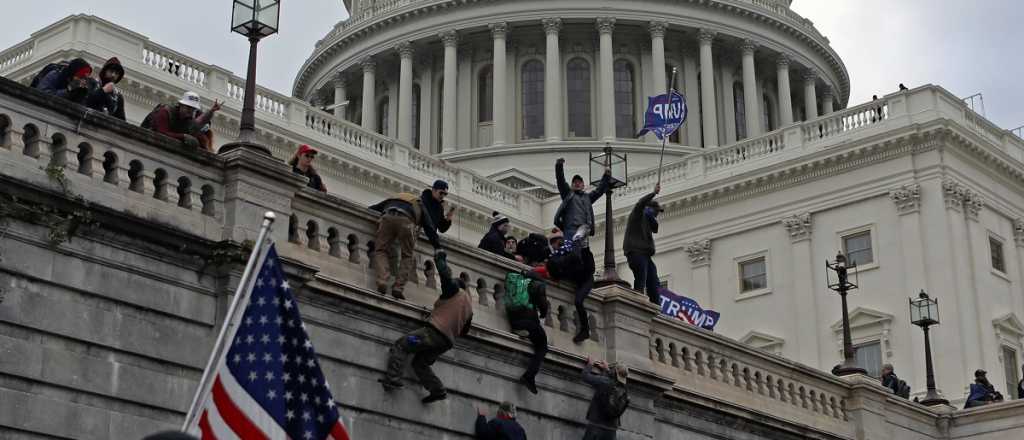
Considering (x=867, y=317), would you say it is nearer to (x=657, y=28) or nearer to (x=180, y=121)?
(x=657, y=28)

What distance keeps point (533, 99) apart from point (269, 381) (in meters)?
65.0

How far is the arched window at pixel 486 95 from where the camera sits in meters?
75.3

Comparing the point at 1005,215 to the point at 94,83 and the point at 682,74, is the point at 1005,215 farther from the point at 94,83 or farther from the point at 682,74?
the point at 94,83

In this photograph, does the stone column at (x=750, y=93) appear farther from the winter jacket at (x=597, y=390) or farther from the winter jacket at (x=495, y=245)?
the winter jacket at (x=597, y=390)

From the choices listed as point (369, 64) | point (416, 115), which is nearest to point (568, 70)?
point (416, 115)

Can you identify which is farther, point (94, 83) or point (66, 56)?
point (66, 56)

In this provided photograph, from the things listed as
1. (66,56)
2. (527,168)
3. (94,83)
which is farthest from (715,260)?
(94,83)

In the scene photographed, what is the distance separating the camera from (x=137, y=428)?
14.8 meters

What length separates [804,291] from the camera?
165 feet

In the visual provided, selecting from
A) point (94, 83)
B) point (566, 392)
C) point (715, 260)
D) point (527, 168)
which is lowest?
point (566, 392)

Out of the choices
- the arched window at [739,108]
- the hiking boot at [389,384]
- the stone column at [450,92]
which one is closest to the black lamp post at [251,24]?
the hiking boot at [389,384]

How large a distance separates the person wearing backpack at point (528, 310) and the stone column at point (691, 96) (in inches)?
2103

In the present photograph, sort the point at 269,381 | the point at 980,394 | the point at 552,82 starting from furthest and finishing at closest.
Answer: the point at 552,82 → the point at 980,394 → the point at 269,381

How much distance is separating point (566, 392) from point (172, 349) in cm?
608
